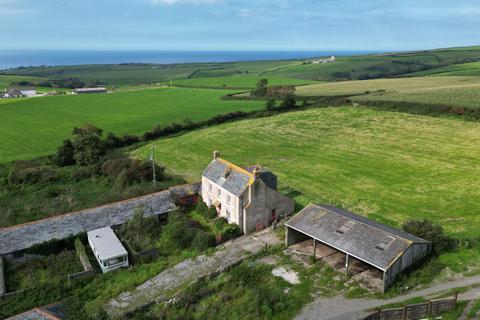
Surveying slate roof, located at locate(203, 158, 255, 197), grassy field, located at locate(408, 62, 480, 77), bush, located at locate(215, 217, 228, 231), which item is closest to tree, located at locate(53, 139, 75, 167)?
slate roof, located at locate(203, 158, 255, 197)

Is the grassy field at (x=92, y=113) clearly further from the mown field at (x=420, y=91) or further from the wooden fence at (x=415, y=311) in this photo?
the wooden fence at (x=415, y=311)

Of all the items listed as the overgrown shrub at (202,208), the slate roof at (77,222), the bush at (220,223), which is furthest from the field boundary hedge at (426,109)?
the slate roof at (77,222)

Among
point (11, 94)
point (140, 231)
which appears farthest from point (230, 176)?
point (11, 94)

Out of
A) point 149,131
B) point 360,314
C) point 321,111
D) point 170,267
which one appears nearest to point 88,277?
point 170,267

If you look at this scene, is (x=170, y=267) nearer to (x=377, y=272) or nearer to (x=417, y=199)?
(x=377, y=272)

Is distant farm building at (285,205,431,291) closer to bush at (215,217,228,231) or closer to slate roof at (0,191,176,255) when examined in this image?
bush at (215,217,228,231)

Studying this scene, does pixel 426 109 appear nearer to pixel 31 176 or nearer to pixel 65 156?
pixel 65 156
